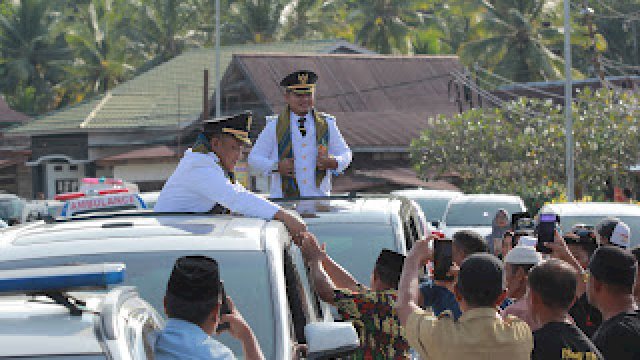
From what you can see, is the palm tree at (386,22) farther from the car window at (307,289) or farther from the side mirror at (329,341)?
the side mirror at (329,341)

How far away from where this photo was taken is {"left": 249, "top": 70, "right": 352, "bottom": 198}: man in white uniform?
30.9 feet

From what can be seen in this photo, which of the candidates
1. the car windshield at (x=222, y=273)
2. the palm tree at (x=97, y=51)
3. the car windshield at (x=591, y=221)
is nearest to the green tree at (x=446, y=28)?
the palm tree at (x=97, y=51)

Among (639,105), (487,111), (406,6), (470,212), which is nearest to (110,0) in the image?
(406,6)

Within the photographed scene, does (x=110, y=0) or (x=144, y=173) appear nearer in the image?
(x=144, y=173)

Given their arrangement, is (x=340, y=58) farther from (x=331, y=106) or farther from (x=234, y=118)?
(x=234, y=118)

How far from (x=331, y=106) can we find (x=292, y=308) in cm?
3804

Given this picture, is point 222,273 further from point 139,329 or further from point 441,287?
point 441,287

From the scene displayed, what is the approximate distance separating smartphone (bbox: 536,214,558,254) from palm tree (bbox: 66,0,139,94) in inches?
2044

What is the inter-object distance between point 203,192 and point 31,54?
58889 mm

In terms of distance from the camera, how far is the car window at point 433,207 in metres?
22.6

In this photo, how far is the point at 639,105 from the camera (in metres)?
35.5

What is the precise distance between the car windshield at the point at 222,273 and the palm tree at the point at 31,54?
5826 centimetres

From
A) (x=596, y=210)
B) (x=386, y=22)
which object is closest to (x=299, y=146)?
(x=596, y=210)

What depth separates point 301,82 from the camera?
30.7 feet
